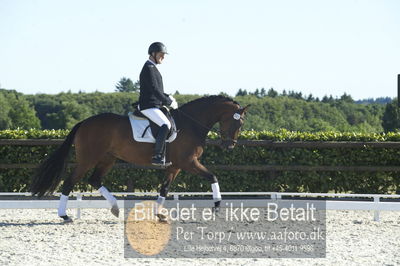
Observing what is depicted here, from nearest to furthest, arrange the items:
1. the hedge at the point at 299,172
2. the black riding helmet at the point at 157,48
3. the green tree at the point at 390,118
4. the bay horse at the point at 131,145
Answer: the black riding helmet at the point at 157,48 < the bay horse at the point at 131,145 < the hedge at the point at 299,172 < the green tree at the point at 390,118

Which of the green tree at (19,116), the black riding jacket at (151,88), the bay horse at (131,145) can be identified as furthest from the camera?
the green tree at (19,116)

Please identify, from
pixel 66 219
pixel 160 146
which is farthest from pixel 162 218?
pixel 66 219

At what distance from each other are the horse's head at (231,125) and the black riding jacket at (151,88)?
956mm

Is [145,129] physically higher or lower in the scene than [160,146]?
higher

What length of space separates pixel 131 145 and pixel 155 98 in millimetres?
794

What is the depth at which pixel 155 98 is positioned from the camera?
8.09m

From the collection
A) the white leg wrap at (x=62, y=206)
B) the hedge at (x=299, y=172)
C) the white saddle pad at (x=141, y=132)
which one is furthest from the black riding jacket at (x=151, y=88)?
the hedge at (x=299, y=172)

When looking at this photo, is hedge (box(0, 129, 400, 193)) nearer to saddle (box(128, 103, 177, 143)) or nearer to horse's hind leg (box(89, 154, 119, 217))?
horse's hind leg (box(89, 154, 119, 217))

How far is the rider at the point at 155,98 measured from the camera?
8.05 m

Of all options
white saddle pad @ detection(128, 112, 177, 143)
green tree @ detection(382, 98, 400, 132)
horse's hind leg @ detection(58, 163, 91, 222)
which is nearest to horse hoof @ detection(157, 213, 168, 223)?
white saddle pad @ detection(128, 112, 177, 143)

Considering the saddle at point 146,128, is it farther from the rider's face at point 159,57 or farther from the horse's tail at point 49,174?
the horse's tail at point 49,174

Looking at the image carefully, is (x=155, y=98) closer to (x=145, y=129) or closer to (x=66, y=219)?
(x=145, y=129)

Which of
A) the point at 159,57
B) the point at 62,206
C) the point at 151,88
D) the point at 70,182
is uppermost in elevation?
the point at 159,57

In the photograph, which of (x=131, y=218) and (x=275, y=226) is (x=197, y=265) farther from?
(x=131, y=218)
